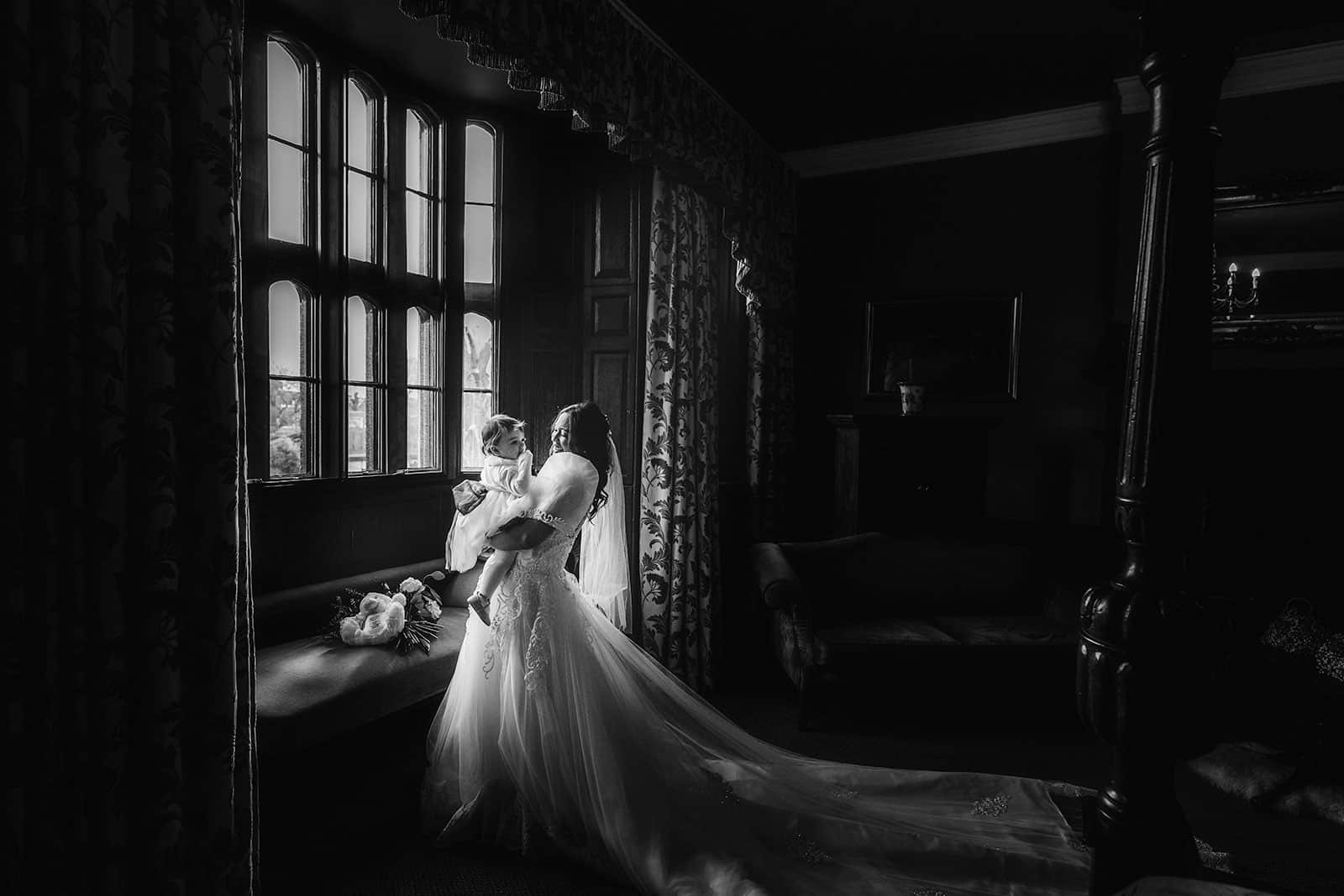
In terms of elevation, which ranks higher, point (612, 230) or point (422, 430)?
point (612, 230)

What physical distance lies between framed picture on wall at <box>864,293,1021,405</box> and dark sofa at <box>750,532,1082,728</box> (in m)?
1.18

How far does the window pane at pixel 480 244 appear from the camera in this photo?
4395 mm

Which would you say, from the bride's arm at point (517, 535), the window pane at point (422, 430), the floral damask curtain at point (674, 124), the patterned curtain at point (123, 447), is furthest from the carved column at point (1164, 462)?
the window pane at point (422, 430)

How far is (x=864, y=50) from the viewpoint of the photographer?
407cm

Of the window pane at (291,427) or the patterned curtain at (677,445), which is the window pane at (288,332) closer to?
the window pane at (291,427)

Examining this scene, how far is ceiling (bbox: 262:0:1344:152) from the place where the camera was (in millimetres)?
3566

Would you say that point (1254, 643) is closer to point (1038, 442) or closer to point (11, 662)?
point (1038, 442)

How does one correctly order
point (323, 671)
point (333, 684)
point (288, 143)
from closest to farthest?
point (333, 684)
point (323, 671)
point (288, 143)

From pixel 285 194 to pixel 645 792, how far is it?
309 cm

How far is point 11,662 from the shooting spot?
1.32 m

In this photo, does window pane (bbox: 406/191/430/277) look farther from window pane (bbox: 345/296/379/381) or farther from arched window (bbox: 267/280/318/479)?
arched window (bbox: 267/280/318/479)

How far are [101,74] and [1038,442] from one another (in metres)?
4.99

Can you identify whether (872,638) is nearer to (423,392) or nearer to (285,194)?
(423,392)

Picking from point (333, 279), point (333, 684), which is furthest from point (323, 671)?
point (333, 279)
